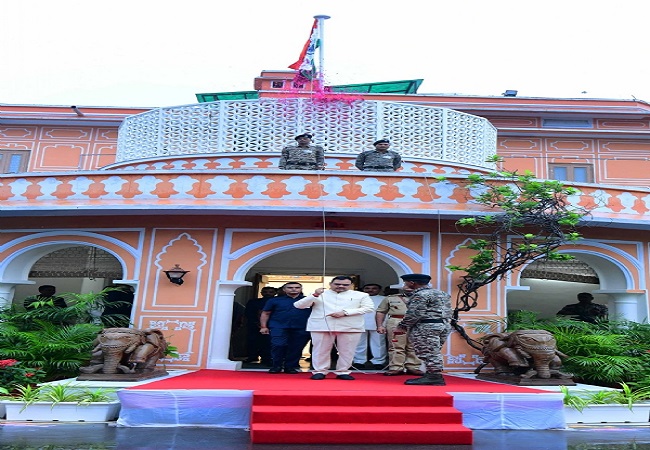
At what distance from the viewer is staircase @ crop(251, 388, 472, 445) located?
452cm

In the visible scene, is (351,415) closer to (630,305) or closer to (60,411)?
(60,411)

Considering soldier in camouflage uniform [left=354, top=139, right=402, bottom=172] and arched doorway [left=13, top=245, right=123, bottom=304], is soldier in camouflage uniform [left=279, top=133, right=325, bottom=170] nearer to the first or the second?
soldier in camouflage uniform [left=354, top=139, right=402, bottom=172]

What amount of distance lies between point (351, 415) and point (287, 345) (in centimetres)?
289

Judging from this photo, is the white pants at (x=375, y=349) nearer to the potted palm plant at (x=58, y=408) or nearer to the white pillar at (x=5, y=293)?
the potted palm plant at (x=58, y=408)

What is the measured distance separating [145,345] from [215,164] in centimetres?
484

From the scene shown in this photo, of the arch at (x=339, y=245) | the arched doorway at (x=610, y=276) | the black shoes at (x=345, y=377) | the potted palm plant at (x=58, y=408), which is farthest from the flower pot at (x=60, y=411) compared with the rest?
the arched doorway at (x=610, y=276)

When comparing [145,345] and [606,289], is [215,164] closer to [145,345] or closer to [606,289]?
[145,345]

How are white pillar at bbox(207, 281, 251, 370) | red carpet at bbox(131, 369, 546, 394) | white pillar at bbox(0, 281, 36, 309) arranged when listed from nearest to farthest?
red carpet at bbox(131, 369, 546, 394)
white pillar at bbox(207, 281, 251, 370)
white pillar at bbox(0, 281, 36, 309)

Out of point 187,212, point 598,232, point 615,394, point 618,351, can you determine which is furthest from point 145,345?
point 598,232

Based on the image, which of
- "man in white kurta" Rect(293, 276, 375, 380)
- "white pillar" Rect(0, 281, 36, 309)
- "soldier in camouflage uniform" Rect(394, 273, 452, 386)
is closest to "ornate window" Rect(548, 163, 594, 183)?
"soldier in camouflage uniform" Rect(394, 273, 452, 386)

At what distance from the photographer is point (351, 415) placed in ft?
15.7

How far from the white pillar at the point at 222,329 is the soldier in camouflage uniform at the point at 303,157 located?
239cm

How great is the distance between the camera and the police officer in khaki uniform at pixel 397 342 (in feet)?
24.4

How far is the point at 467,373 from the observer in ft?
26.7
